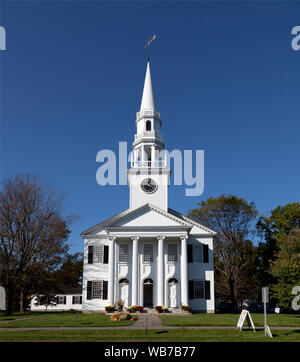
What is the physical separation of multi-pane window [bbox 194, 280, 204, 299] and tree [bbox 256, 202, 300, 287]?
1154cm

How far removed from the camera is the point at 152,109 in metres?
40.1

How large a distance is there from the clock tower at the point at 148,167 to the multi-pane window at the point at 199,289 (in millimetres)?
8168

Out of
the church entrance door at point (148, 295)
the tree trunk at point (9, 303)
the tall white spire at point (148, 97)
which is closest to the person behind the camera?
the tree trunk at point (9, 303)

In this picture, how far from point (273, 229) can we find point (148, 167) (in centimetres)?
1868

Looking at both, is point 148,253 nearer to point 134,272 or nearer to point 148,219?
point 134,272

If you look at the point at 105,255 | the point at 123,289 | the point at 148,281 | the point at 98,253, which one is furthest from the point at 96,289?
the point at 148,281

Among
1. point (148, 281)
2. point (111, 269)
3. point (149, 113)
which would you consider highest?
point (149, 113)

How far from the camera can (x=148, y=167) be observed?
39.2 meters

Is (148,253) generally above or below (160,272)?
above

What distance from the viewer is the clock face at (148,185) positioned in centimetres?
3888

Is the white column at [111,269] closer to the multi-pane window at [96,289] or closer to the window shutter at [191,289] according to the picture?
the multi-pane window at [96,289]

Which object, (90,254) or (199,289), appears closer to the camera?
(199,289)

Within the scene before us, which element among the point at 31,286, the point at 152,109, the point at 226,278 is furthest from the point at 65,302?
the point at 152,109

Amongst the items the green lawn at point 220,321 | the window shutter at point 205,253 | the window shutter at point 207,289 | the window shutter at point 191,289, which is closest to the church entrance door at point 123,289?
the window shutter at point 191,289
